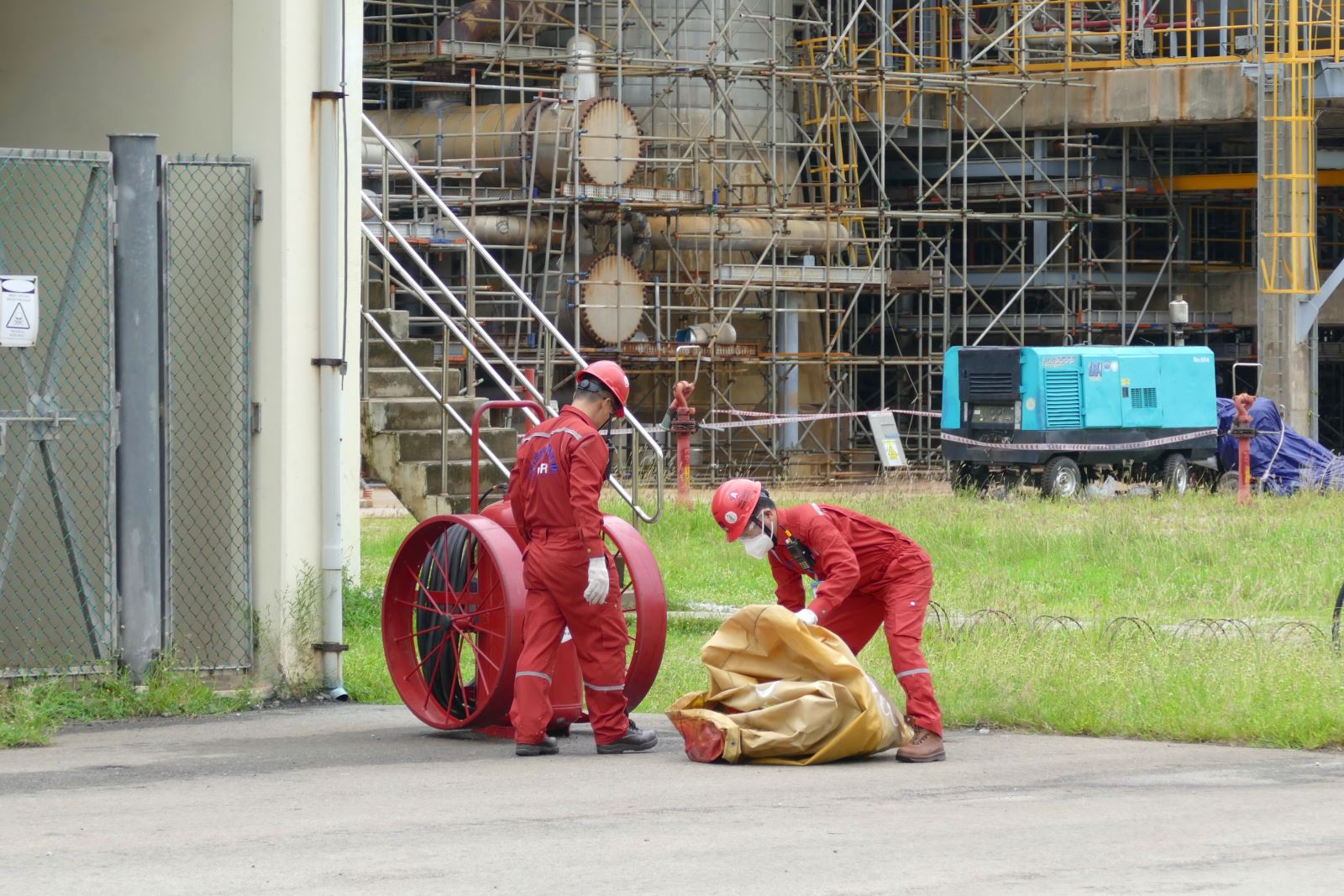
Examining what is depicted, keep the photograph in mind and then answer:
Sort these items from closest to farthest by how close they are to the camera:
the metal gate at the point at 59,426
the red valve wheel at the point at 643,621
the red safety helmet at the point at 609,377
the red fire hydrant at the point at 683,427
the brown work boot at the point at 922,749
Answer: the brown work boot at the point at 922,749 < the red safety helmet at the point at 609,377 < the red valve wheel at the point at 643,621 < the metal gate at the point at 59,426 < the red fire hydrant at the point at 683,427

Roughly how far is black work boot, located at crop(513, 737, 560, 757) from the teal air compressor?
61.1ft

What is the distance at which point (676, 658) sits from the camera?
40.9ft

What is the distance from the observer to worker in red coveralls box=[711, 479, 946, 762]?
28.9 ft

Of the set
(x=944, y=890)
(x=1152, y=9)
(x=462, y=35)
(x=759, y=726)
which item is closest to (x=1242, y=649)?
(x=759, y=726)

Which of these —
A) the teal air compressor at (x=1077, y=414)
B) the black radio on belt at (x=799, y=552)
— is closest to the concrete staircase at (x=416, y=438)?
the black radio on belt at (x=799, y=552)

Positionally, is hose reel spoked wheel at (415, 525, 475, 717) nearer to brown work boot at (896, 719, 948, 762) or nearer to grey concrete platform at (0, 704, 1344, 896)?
grey concrete platform at (0, 704, 1344, 896)

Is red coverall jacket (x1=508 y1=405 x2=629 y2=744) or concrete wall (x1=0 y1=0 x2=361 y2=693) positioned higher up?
concrete wall (x1=0 y1=0 x2=361 y2=693)

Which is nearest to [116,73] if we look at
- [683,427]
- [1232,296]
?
[683,427]

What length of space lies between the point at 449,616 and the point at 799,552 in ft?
6.21

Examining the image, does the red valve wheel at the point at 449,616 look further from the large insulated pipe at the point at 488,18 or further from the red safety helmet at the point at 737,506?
the large insulated pipe at the point at 488,18

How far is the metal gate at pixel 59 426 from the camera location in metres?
10.1

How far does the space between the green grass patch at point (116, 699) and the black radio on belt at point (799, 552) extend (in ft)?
10.6

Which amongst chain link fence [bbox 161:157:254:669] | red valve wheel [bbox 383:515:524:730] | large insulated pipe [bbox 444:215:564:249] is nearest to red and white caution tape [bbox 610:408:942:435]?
large insulated pipe [bbox 444:215:564:249]

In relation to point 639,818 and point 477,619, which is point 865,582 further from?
point 639,818
